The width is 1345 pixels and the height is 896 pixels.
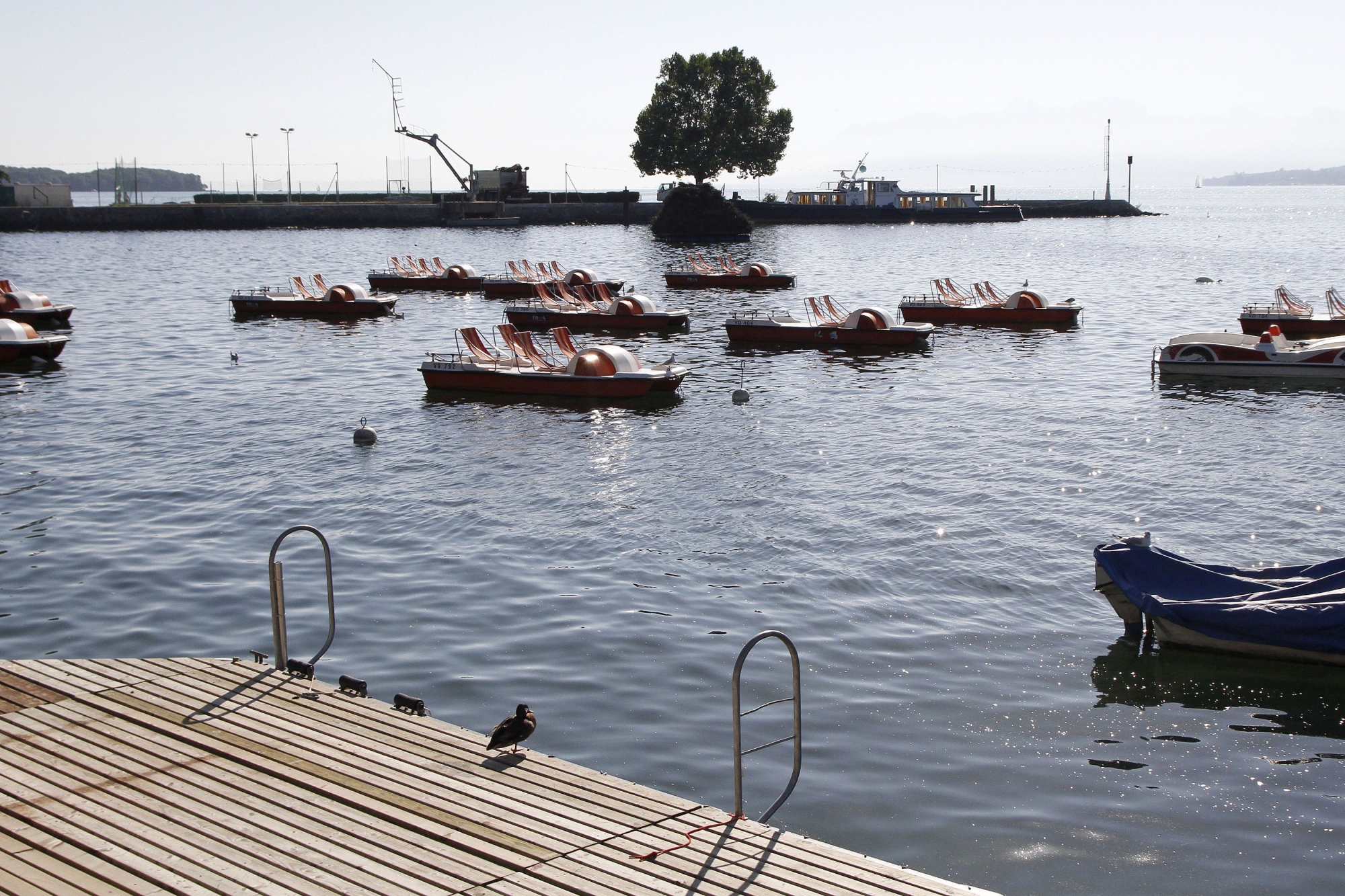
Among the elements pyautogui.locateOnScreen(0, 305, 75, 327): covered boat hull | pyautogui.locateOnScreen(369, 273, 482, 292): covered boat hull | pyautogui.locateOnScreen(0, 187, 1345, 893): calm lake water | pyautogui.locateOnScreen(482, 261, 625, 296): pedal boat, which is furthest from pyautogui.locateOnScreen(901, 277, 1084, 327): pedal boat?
pyautogui.locateOnScreen(0, 305, 75, 327): covered boat hull

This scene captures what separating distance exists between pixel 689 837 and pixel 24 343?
36699mm

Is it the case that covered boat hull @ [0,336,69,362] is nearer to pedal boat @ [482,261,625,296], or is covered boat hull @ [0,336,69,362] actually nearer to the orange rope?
pedal boat @ [482,261,625,296]

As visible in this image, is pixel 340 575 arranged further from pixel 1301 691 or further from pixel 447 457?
pixel 1301 691

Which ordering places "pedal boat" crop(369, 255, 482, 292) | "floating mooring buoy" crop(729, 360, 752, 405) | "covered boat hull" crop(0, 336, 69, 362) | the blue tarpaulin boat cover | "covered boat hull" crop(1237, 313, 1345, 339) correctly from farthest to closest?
"pedal boat" crop(369, 255, 482, 292)
"covered boat hull" crop(1237, 313, 1345, 339)
"covered boat hull" crop(0, 336, 69, 362)
"floating mooring buoy" crop(729, 360, 752, 405)
the blue tarpaulin boat cover

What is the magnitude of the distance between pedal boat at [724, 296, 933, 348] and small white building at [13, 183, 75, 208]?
109538 mm

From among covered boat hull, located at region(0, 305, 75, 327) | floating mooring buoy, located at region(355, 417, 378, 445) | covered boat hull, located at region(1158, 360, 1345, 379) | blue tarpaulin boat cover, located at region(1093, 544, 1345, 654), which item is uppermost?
covered boat hull, located at region(0, 305, 75, 327)

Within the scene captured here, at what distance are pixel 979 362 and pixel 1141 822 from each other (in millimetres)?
29406

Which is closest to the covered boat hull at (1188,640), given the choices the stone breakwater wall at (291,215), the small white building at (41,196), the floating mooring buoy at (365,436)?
the floating mooring buoy at (365,436)

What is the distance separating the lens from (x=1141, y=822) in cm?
1057

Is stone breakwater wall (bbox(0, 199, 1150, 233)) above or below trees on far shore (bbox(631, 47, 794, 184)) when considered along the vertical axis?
below

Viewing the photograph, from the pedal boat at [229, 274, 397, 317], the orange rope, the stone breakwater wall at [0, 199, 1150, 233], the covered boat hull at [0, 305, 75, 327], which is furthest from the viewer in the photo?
the stone breakwater wall at [0, 199, 1150, 233]

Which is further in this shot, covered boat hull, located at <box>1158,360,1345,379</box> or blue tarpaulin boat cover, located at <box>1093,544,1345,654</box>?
covered boat hull, located at <box>1158,360,1345,379</box>

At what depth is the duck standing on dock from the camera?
9203mm

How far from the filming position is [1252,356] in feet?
110
